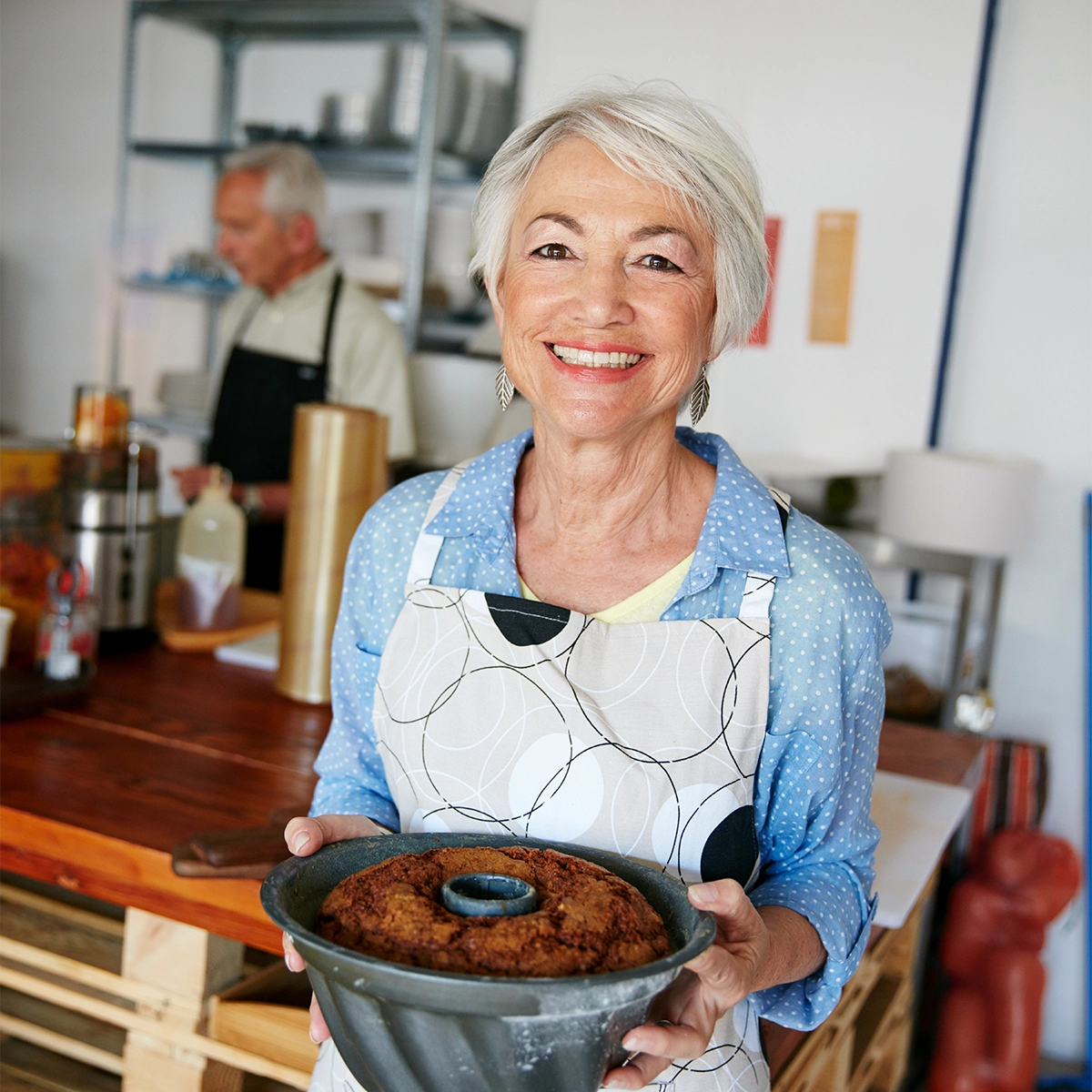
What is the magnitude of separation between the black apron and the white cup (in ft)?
4.83

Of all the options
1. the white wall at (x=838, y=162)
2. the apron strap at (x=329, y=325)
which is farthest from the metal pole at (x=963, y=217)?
the apron strap at (x=329, y=325)

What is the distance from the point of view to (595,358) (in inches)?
43.5

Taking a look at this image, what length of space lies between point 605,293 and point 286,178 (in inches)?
98.3

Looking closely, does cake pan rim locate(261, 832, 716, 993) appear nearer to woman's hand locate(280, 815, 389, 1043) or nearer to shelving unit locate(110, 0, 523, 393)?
woman's hand locate(280, 815, 389, 1043)

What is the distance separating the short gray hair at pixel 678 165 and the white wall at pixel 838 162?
2.20 metres

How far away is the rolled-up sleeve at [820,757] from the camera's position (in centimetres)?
109

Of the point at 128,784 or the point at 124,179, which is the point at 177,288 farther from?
the point at 128,784

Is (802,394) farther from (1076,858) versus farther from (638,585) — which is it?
(638,585)

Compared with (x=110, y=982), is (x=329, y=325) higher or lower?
higher

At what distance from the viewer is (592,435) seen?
1.13 m

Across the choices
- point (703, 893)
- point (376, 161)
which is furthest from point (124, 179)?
point (703, 893)

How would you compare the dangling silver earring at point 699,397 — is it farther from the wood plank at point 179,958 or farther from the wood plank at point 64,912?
the wood plank at point 64,912

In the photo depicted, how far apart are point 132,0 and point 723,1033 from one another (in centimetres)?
447

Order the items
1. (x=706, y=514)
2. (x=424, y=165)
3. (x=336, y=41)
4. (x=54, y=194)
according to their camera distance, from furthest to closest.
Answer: (x=54, y=194) → (x=336, y=41) → (x=424, y=165) → (x=706, y=514)
